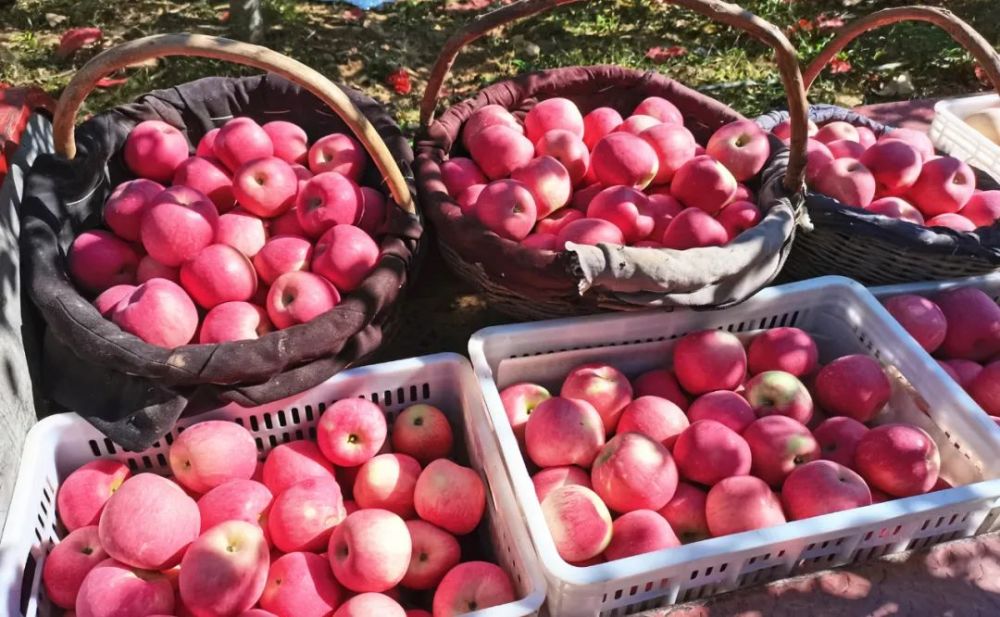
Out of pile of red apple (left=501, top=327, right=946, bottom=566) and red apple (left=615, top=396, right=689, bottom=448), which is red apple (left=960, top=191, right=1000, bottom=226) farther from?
red apple (left=615, top=396, right=689, bottom=448)

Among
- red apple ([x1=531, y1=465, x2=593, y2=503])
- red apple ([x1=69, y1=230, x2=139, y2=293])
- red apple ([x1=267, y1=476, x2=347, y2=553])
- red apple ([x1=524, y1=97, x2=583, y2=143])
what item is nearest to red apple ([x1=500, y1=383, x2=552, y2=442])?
red apple ([x1=531, y1=465, x2=593, y2=503])

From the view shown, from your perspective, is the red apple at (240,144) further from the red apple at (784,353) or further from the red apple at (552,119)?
the red apple at (784,353)

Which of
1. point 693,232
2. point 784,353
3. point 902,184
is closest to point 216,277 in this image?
point 693,232

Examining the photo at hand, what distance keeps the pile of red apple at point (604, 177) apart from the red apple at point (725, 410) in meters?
0.39

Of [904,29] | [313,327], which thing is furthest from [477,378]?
[904,29]

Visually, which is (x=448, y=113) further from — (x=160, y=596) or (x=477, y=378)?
(x=160, y=596)

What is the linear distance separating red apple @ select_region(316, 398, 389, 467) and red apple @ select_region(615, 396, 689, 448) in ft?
1.88

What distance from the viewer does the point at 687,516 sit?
1.58 metres

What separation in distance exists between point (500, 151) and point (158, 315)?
1050mm

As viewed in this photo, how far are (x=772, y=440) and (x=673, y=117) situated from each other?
1198mm

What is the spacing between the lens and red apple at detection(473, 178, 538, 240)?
1944mm

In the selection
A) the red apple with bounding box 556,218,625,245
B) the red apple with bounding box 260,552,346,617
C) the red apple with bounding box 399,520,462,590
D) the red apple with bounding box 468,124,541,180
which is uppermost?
the red apple with bounding box 468,124,541,180

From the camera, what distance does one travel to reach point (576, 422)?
1641 mm

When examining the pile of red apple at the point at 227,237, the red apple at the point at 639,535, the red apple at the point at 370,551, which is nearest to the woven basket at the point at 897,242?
the red apple at the point at 639,535
